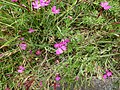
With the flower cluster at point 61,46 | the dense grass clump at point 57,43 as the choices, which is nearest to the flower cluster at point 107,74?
the dense grass clump at point 57,43

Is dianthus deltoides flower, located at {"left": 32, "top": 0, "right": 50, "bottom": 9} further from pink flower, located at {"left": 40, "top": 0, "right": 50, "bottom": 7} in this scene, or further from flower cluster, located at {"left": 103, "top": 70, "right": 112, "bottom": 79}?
flower cluster, located at {"left": 103, "top": 70, "right": 112, "bottom": 79}

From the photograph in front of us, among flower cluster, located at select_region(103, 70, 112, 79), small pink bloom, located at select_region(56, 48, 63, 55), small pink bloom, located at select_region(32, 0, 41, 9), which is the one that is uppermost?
small pink bloom, located at select_region(32, 0, 41, 9)

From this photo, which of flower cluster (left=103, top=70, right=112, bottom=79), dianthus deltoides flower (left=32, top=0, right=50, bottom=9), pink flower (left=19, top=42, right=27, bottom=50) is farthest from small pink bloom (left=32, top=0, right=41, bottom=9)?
flower cluster (left=103, top=70, right=112, bottom=79)

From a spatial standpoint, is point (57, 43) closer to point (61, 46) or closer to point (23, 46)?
point (61, 46)

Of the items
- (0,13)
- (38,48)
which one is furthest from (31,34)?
(0,13)

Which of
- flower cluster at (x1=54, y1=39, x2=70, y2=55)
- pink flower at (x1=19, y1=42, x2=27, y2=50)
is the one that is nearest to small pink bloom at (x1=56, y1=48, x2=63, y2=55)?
flower cluster at (x1=54, y1=39, x2=70, y2=55)

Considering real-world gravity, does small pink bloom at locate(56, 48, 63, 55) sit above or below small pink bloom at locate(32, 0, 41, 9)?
below

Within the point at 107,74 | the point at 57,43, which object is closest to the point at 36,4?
the point at 57,43

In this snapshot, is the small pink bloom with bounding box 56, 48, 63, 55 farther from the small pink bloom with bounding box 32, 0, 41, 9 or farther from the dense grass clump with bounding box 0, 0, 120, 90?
the small pink bloom with bounding box 32, 0, 41, 9

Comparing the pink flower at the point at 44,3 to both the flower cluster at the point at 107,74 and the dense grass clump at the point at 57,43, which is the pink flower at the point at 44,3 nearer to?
the dense grass clump at the point at 57,43

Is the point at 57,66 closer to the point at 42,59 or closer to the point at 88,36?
the point at 42,59
